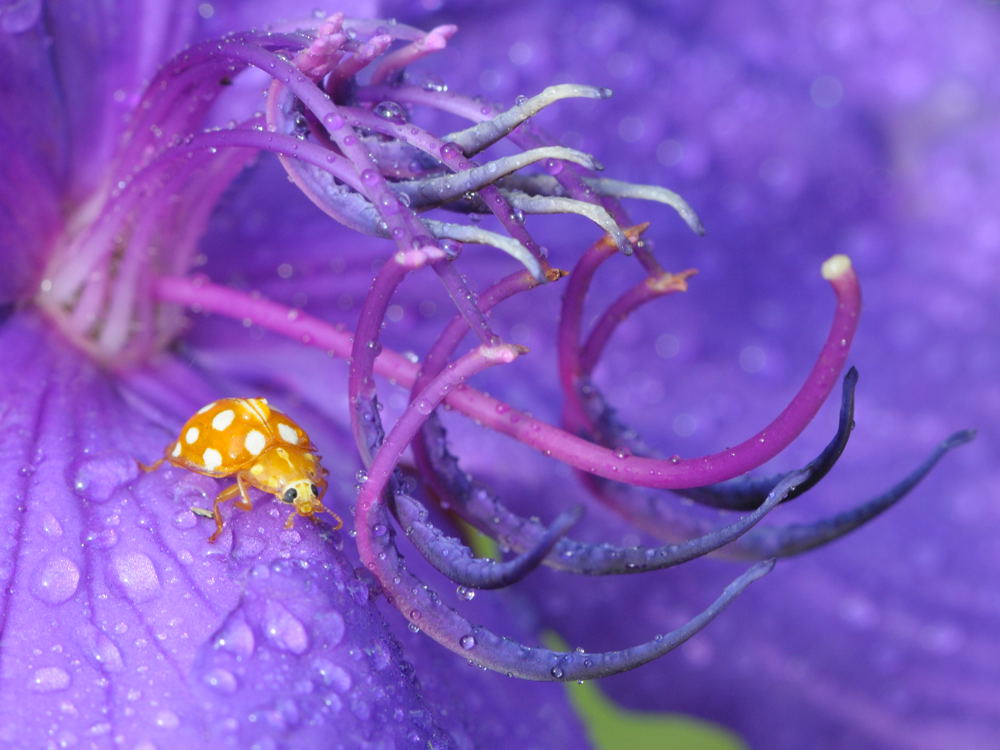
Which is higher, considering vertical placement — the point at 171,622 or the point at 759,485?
the point at 759,485

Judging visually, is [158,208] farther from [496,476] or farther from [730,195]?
[730,195]

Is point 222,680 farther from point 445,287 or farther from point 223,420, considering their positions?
point 445,287

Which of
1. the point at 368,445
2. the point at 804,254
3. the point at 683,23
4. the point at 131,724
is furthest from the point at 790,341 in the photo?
the point at 131,724

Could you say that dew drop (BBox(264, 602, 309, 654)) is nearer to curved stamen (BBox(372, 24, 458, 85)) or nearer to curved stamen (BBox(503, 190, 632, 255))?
curved stamen (BBox(503, 190, 632, 255))

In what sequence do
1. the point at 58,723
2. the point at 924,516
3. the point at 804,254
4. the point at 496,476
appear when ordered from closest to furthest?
the point at 58,723, the point at 496,476, the point at 924,516, the point at 804,254

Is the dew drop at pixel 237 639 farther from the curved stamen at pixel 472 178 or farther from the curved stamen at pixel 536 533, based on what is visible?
the curved stamen at pixel 472 178

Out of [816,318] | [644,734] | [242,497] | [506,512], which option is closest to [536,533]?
[506,512]

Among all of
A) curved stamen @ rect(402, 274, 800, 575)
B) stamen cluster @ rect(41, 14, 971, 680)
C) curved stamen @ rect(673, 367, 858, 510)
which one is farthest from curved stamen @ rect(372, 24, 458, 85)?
curved stamen @ rect(673, 367, 858, 510)
